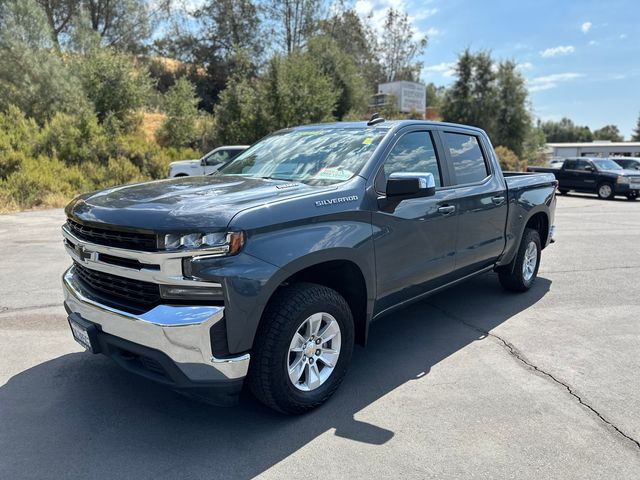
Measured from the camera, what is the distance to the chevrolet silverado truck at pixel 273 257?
2672mm

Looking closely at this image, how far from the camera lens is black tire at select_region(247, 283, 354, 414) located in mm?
2926

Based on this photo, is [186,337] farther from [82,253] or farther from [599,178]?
[599,178]

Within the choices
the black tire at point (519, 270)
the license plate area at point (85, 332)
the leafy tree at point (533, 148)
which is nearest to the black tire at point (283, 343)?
the license plate area at point (85, 332)

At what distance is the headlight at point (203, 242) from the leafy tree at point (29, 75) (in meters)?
20.1

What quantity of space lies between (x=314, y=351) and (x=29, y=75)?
2148cm

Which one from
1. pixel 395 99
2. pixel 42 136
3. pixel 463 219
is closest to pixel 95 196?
pixel 463 219

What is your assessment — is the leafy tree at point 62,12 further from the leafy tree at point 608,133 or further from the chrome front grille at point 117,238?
the leafy tree at point 608,133

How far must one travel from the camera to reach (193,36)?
124ft

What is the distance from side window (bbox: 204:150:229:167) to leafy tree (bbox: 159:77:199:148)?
23.1 feet

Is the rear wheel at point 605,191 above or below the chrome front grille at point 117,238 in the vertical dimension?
below

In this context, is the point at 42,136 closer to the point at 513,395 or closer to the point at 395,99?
the point at 513,395

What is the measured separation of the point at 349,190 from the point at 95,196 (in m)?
1.77

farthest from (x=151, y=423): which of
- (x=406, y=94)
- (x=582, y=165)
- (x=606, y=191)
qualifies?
(x=406, y=94)

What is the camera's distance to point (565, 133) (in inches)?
4887
